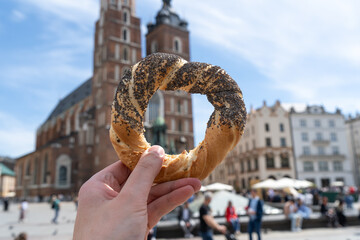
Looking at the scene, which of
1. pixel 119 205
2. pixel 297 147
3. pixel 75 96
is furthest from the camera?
pixel 75 96

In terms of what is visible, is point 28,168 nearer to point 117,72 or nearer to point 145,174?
point 117,72

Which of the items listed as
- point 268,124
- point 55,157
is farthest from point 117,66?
point 268,124

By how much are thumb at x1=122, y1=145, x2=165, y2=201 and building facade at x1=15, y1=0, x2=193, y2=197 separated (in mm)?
32020

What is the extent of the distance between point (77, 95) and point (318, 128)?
38.8 meters

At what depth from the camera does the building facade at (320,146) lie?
41500mm

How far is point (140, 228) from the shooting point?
64.5 inches

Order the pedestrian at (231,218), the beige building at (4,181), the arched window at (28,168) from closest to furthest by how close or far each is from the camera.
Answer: the pedestrian at (231,218) → the arched window at (28,168) → the beige building at (4,181)

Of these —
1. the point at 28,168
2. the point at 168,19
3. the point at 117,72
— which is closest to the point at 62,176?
the point at 28,168

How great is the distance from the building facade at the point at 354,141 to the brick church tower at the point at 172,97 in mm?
25599

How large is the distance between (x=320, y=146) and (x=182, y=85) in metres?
45.7

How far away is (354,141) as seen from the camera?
152ft

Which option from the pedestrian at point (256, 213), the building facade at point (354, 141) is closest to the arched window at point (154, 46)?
the building facade at point (354, 141)

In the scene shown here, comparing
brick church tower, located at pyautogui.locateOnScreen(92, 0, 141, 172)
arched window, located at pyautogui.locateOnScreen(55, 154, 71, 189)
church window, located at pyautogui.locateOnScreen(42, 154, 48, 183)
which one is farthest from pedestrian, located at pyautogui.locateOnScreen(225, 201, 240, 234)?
church window, located at pyautogui.locateOnScreen(42, 154, 48, 183)

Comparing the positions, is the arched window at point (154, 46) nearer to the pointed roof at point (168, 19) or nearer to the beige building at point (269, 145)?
the pointed roof at point (168, 19)
